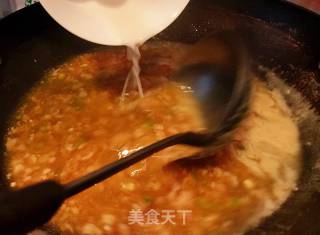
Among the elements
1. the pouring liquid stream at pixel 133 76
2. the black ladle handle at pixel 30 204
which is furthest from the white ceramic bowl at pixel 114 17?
the black ladle handle at pixel 30 204

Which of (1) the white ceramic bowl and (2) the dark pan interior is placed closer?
(1) the white ceramic bowl

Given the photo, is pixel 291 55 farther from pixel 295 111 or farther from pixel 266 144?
pixel 266 144

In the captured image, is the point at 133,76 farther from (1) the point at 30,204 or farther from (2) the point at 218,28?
(1) the point at 30,204

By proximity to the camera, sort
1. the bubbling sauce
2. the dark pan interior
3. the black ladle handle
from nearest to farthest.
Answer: the black ladle handle < the bubbling sauce < the dark pan interior

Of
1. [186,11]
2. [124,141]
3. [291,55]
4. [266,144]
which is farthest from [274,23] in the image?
[124,141]

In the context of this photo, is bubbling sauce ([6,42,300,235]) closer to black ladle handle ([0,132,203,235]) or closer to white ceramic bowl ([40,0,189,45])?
white ceramic bowl ([40,0,189,45])

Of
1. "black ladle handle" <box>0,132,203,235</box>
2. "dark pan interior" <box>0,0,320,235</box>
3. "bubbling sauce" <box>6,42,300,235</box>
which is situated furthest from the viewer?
"dark pan interior" <box>0,0,320,235</box>

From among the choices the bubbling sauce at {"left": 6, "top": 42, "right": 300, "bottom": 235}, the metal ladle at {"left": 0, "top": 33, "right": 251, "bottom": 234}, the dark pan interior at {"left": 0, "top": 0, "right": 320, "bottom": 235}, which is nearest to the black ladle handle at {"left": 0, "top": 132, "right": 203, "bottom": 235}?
the metal ladle at {"left": 0, "top": 33, "right": 251, "bottom": 234}
